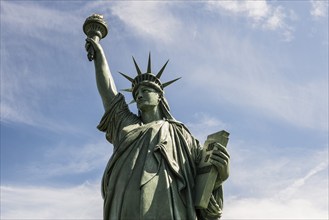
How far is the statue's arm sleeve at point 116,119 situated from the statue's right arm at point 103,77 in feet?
0.44

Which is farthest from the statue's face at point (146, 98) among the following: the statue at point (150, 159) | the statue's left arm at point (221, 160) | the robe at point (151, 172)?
the statue's left arm at point (221, 160)

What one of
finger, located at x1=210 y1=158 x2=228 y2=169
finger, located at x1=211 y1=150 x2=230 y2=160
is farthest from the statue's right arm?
finger, located at x1=210 y1=158 x2=228 y2=169

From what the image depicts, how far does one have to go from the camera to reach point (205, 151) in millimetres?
8953

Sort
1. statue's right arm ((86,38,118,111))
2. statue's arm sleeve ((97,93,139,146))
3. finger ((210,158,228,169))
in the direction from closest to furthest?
1. finger ((210,158,228,169))
2. statue's arm sleeve ((97,93,139,146))
3. statue's right arm ((86,38,118,111))

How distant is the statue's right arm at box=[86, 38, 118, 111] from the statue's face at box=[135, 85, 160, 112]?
1.85ft

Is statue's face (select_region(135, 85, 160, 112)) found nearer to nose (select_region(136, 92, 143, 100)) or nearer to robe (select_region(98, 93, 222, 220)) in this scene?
nose (select_region(136, 92, 143, 100))

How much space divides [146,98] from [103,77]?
1.05 meters

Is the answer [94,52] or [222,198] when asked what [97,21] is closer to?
[94,52]

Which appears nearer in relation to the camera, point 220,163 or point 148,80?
point 220,163

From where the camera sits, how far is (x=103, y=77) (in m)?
10.0

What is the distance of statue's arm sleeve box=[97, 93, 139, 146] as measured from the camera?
9641 mm

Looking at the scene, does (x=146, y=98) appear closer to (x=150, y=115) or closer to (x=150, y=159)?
(x=150, y=115)

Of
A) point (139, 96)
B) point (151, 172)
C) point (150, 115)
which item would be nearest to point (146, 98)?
point (139, 96)

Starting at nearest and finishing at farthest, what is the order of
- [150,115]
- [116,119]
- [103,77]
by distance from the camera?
[116,119], [150,115], [103,77]
